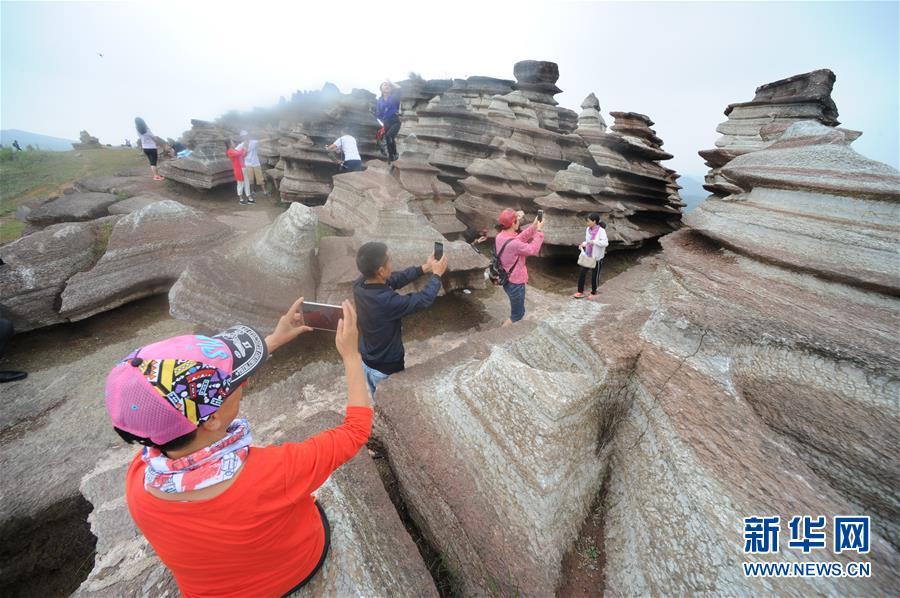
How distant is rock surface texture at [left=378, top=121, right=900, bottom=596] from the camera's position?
5.56 ft

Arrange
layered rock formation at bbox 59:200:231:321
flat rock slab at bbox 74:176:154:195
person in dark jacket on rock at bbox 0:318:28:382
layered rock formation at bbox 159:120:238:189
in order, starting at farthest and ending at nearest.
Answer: layered rock formation at bbox 159:120:238:189, flat rock slab at bbox 74:176:154:195, layered rock formation at bbox 59:200:231:321, person in dark jacket on rock at bbox 0:318:28:382

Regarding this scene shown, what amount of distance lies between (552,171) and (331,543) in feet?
29.6

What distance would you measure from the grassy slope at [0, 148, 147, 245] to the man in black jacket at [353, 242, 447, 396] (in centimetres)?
886

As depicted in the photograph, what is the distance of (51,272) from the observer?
459 centimetres

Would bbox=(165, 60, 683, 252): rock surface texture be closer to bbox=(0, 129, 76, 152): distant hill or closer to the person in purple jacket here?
the person in purple jacket

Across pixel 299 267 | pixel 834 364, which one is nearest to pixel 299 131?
pixel 299 267

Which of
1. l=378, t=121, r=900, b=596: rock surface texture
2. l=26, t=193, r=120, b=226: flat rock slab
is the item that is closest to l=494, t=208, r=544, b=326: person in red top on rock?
l=378, t=121, r=900, b=596: rock surface texture

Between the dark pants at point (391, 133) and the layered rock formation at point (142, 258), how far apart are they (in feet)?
24.6

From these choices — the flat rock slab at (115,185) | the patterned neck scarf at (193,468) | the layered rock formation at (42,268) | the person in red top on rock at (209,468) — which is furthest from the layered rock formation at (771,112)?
the flat rock slab at (115,185)

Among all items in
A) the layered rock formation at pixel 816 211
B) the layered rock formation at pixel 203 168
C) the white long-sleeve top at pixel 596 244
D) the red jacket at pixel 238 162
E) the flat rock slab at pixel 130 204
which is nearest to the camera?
the layered rock formation at pixel 816 211

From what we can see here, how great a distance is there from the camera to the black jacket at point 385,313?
287cm

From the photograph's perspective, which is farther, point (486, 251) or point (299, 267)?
point (486, 251)

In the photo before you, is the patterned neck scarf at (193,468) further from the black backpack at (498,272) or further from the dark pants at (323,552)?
the black backpack at (498,272)

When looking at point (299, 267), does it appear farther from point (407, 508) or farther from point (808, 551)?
point (808, 551)
